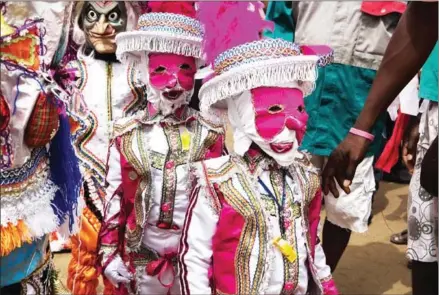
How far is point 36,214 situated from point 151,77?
0.86m

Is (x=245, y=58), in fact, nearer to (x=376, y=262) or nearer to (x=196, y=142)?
(x=196, y=142)

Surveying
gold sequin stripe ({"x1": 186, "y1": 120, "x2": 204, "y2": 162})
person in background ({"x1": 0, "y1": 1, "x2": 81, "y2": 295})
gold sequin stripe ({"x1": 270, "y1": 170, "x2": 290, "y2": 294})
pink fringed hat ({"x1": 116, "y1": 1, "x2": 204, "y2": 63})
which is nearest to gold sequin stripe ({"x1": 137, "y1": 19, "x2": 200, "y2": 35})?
pink fringed hat ({"x1": 116, "y1": 1, "x2": 204, "y2": 63})

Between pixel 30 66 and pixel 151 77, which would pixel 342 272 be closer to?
pixel 151 77

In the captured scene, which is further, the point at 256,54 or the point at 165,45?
the point at 165,45

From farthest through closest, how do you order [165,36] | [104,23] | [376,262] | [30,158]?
[376,262] → [104,23] → [165,36] → [30,158]

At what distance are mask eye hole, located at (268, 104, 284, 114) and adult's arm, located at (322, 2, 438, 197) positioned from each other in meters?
0.25

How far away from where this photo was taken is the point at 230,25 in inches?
95.9

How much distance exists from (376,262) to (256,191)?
2376 mm

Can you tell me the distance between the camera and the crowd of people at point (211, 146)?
2.21 meters

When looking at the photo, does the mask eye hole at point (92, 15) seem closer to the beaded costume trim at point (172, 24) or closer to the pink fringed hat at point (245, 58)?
the beaded costume trim at point (172, 24)

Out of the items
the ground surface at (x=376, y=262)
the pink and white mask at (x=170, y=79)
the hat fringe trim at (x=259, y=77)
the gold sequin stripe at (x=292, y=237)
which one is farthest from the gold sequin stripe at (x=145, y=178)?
the ground surface at (x=376, y=262)

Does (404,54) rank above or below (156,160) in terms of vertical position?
above

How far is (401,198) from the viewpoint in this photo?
Answer: 558 cm

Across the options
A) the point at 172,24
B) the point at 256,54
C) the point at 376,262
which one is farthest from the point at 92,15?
the point at 376,262
